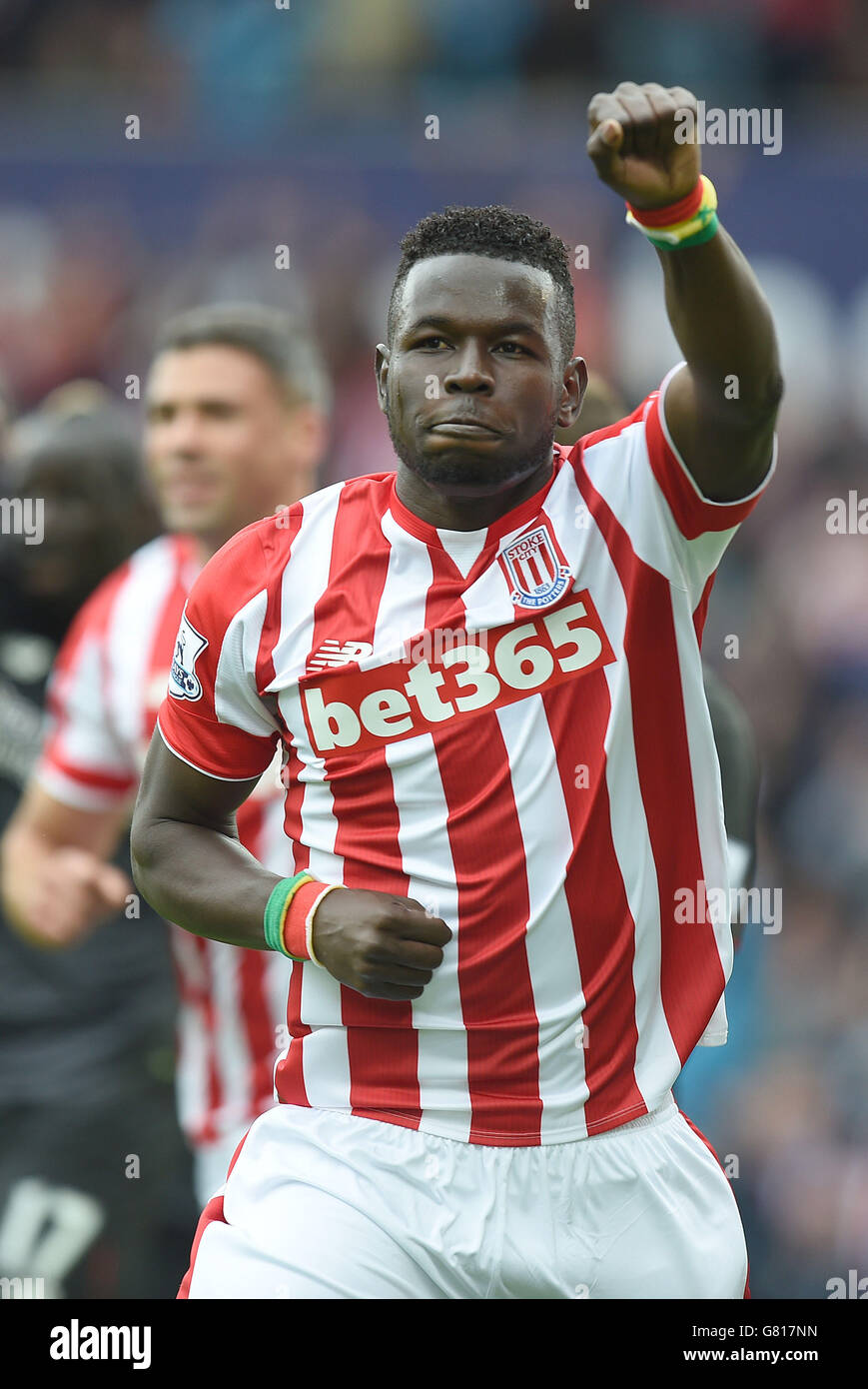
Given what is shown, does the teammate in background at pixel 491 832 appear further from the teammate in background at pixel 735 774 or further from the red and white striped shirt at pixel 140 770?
the red and white striped shirt at pixel 140 770

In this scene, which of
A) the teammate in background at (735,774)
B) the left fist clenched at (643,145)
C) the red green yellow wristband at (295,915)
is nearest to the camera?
the left fist clenched at (643,145)

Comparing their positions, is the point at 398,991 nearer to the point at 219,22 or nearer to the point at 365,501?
the point at 365,501

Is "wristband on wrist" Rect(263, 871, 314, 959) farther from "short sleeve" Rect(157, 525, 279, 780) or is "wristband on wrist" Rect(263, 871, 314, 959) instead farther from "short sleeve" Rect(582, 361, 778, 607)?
"short sleeve" Rect(582, 361, 778, 607)

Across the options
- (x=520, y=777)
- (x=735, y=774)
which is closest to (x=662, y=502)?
(x=520, y=777)

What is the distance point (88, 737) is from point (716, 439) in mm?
3104

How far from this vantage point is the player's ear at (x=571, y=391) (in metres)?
3.07

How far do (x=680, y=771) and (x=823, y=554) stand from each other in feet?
19.4

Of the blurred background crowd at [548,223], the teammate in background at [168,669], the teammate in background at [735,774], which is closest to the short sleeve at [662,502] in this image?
the teammate in background at [735,774]

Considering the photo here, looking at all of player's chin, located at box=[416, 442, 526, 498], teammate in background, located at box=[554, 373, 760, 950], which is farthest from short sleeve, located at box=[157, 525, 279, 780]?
teammate in background, located at box=[554, 373, 760, 950]

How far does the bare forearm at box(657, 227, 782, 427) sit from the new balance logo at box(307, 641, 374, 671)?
0.67 meters

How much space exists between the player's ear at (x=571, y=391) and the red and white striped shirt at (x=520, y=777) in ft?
0.20

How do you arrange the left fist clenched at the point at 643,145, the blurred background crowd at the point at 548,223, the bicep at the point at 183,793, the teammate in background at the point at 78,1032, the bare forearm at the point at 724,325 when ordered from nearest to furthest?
the left fist clenched at the point at 643,145 < the bare forearm at the point at 724,325 < the bicep at the point at 183,793 < the teammate in background at the point at 78,1032 < the blurred background crowd at the point at 548,223

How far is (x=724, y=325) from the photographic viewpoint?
2693 millimetres
